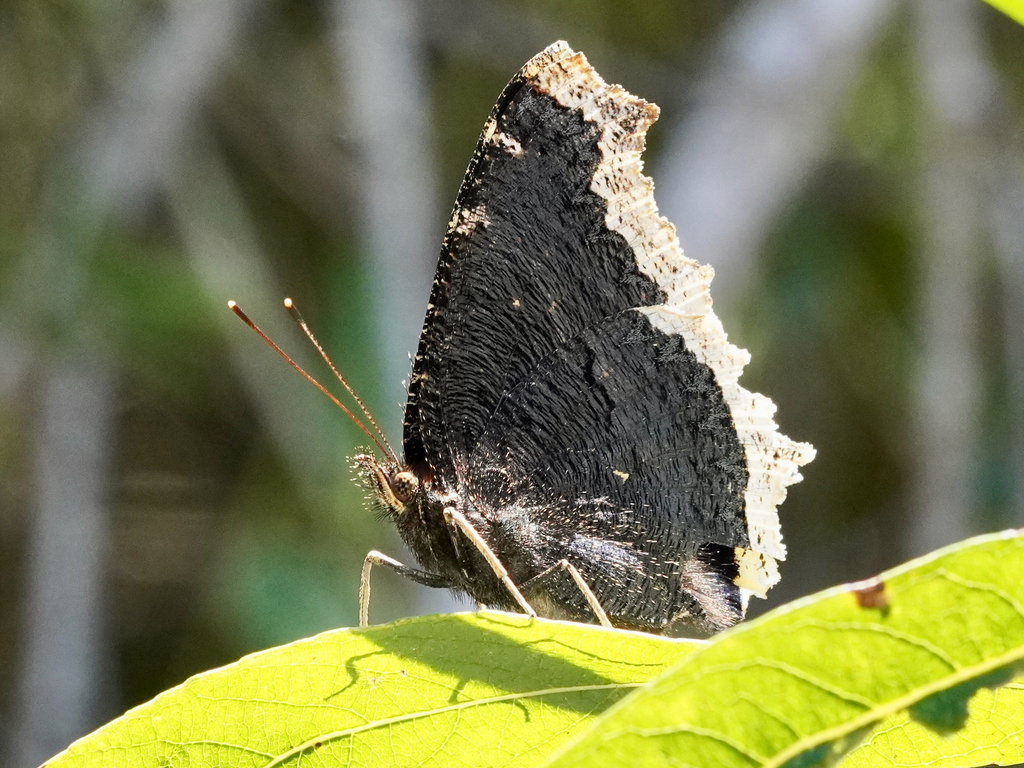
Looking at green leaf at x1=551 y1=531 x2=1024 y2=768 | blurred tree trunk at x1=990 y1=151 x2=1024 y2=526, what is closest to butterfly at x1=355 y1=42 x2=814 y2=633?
green leaf at x1=551 y1=531 x2=1024 y2=768

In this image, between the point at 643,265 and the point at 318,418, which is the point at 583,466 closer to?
the point at 643,265

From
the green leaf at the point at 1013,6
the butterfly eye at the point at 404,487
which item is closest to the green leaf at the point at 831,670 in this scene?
the green leaf at the point at 1013,6

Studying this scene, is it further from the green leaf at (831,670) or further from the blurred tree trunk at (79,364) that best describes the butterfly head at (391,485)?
the blurred tree trunk at (79,364)

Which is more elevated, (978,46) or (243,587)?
(978,46)

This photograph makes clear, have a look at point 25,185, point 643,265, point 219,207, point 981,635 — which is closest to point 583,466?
point 643,265

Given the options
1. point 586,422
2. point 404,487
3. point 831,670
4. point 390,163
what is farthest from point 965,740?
point 390,163

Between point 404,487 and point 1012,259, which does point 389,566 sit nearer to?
point 404,487

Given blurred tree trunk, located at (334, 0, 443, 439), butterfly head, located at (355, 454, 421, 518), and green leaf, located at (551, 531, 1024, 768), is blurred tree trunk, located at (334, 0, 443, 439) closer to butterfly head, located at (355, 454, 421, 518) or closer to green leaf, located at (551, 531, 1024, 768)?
butterfly head, located at (355, 454, 421, 518)
